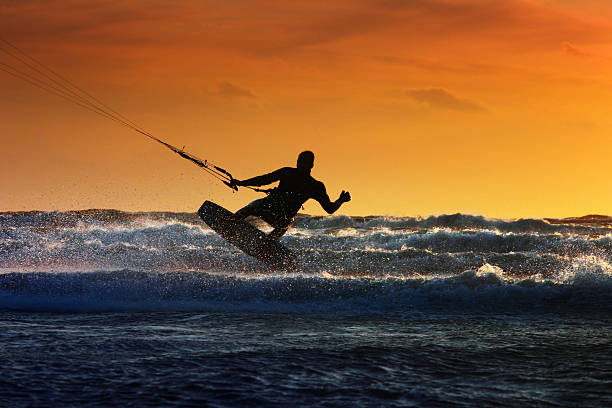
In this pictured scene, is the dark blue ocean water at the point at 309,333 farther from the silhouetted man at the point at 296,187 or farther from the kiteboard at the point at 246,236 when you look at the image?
the silhouetted man at the point at 296,187

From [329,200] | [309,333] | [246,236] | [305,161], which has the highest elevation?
[305,161]

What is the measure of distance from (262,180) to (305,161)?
2.89 feet

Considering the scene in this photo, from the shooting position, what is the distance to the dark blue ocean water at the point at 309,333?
258 inches

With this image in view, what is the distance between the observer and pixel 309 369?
7309mm

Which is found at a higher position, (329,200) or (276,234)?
(329,200)

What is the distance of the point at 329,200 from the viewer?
13.7 metres

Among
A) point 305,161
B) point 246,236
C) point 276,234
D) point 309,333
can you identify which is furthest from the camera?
point 246,236

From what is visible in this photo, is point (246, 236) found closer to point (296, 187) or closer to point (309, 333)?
point (296, 187)

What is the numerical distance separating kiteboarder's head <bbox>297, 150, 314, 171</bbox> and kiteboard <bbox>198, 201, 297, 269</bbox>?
196 cm

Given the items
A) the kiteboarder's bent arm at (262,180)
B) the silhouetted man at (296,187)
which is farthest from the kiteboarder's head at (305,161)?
the kiteboarder's bent arm at (262,180)

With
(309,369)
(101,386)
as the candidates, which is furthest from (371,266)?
(101,386)

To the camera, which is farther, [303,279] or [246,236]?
[246,236]

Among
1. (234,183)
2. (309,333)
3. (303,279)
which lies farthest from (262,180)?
(309,333)

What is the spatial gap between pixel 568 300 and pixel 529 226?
23720 millimetres
